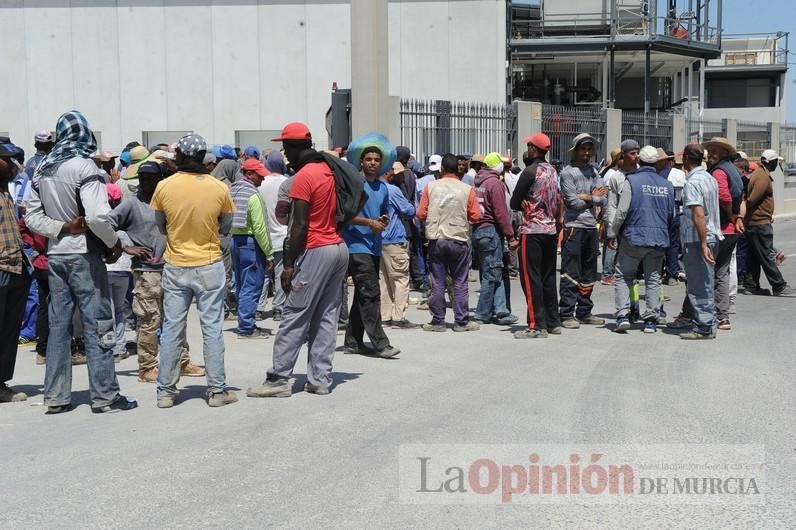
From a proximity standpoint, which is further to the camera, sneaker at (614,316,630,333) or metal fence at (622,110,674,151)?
metal fence at (622,110,674,151)

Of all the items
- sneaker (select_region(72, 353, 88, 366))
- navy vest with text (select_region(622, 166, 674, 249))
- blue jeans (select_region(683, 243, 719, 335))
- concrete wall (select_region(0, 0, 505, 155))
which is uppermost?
concrete wall (select_region(0, 0, 505, 155))

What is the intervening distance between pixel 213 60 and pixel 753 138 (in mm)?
17367

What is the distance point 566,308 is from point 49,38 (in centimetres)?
2374

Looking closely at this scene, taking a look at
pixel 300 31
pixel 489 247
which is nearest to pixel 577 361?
pixel 489 247

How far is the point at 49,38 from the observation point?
29.8 meters

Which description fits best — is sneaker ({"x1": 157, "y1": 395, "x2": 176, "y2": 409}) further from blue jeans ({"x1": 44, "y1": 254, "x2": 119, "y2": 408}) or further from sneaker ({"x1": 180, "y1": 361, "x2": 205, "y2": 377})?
sneaker ({"x1": 180, "y1": 361, "x2": 205, "y2": 377})

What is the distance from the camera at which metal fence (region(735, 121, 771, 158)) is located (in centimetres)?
3053

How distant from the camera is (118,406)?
7254 mm

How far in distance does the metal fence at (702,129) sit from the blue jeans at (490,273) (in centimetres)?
1822

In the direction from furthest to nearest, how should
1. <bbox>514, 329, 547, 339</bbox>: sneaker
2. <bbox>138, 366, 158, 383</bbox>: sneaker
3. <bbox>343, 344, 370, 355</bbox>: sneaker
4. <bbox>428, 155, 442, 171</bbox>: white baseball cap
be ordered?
<bbox>428, 155, 442, 171</bbox>: white baseball cap, <bbox>514, 329, 547, 339</bbox>: sneaker, <bbox>343, 344, 370, 355</bbox>: sneaker, <bbox>138, 366, 158, 383</bbox>: sneaker

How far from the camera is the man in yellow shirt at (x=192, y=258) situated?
7.19 metres

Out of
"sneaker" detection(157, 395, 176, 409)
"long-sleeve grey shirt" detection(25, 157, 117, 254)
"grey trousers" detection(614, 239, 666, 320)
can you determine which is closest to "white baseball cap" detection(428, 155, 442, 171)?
"grey trousers" detection(614, 239, 666, 320)

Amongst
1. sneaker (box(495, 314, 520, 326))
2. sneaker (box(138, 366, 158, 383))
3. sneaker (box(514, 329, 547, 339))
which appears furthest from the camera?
sneaker (box(495, 314, 520, 326))

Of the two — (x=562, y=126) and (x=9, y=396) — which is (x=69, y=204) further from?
(x=562, y=126)
